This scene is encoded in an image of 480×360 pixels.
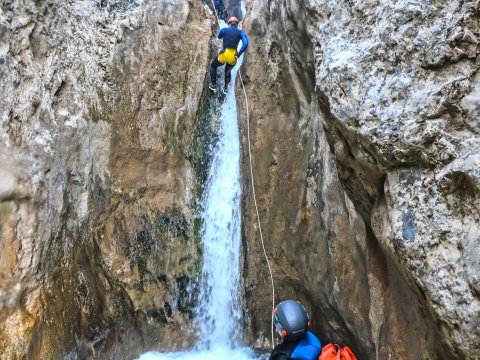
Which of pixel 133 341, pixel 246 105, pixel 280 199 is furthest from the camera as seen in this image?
pixel 246 105

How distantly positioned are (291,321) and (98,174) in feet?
11.4

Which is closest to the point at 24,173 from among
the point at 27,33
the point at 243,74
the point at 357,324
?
the point at 27,33

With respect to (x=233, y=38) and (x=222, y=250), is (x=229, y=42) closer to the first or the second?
(x=233, y=38)

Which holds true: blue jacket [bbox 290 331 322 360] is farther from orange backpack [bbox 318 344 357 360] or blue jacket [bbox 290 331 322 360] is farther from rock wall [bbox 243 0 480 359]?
rock wall [bbox 243 0 480 359]

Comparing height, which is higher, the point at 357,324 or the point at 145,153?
the point at 145,153

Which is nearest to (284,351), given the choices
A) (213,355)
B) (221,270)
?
(213,355)

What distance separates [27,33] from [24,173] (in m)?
1.78

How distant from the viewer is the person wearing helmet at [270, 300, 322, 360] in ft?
13.1

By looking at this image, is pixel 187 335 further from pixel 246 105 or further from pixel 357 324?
pixel 246 105

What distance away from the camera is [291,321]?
4086 millimetres

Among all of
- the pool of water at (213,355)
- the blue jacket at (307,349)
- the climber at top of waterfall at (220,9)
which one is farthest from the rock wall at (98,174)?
the climber at top of waterfall at (220,9)

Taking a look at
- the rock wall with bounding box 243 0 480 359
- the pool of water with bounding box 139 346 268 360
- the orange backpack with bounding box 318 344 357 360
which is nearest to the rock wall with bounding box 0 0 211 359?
the pool of water with bounding box 139 346 268 360

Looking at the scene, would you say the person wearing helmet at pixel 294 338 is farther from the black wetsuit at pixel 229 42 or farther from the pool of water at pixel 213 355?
the black wetsuit at pixel 229 42

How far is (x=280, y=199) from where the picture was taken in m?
6.56
